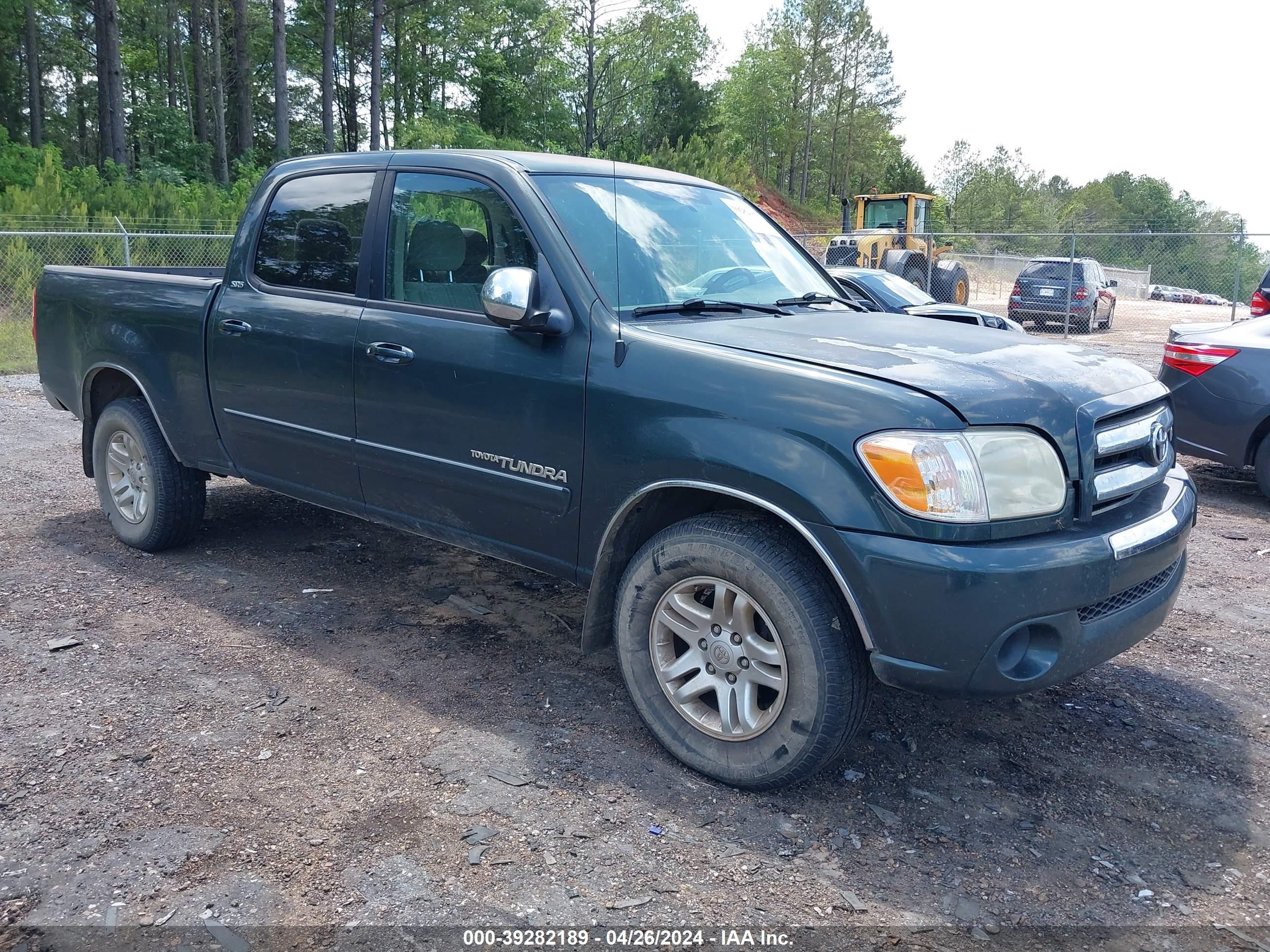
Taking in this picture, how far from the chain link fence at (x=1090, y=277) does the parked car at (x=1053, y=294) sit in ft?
0.07

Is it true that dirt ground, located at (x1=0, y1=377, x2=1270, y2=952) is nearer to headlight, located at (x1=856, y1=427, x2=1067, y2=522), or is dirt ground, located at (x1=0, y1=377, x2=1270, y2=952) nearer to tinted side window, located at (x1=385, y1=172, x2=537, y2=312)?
headlight, located at (x1=856, y1=427, x2=1067, y2=522)

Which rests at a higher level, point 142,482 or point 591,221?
point 591,221

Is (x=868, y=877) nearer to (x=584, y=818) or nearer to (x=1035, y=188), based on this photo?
(x=584, y=818)

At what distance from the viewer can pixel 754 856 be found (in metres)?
2.87

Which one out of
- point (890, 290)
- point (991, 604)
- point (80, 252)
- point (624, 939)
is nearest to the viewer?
point (624, 939)

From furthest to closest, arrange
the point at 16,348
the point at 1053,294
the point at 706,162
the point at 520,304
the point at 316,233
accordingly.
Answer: the point at 706,162 < the point at 1053,294 < the point at 16,348 < the point at 316,233 < the point at 520,304

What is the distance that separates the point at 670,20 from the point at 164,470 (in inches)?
1922

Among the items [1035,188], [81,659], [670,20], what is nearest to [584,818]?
[81,659]

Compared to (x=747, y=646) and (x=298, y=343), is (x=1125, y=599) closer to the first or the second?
(x=747, y=646)

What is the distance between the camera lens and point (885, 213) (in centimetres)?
2984

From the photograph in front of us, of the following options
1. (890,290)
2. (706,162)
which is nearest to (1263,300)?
(890,290)

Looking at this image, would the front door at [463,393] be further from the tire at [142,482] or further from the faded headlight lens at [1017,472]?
the tire at [142,482]

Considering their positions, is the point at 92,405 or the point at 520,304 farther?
the point at 92,405

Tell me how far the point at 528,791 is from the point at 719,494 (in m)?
1.09
